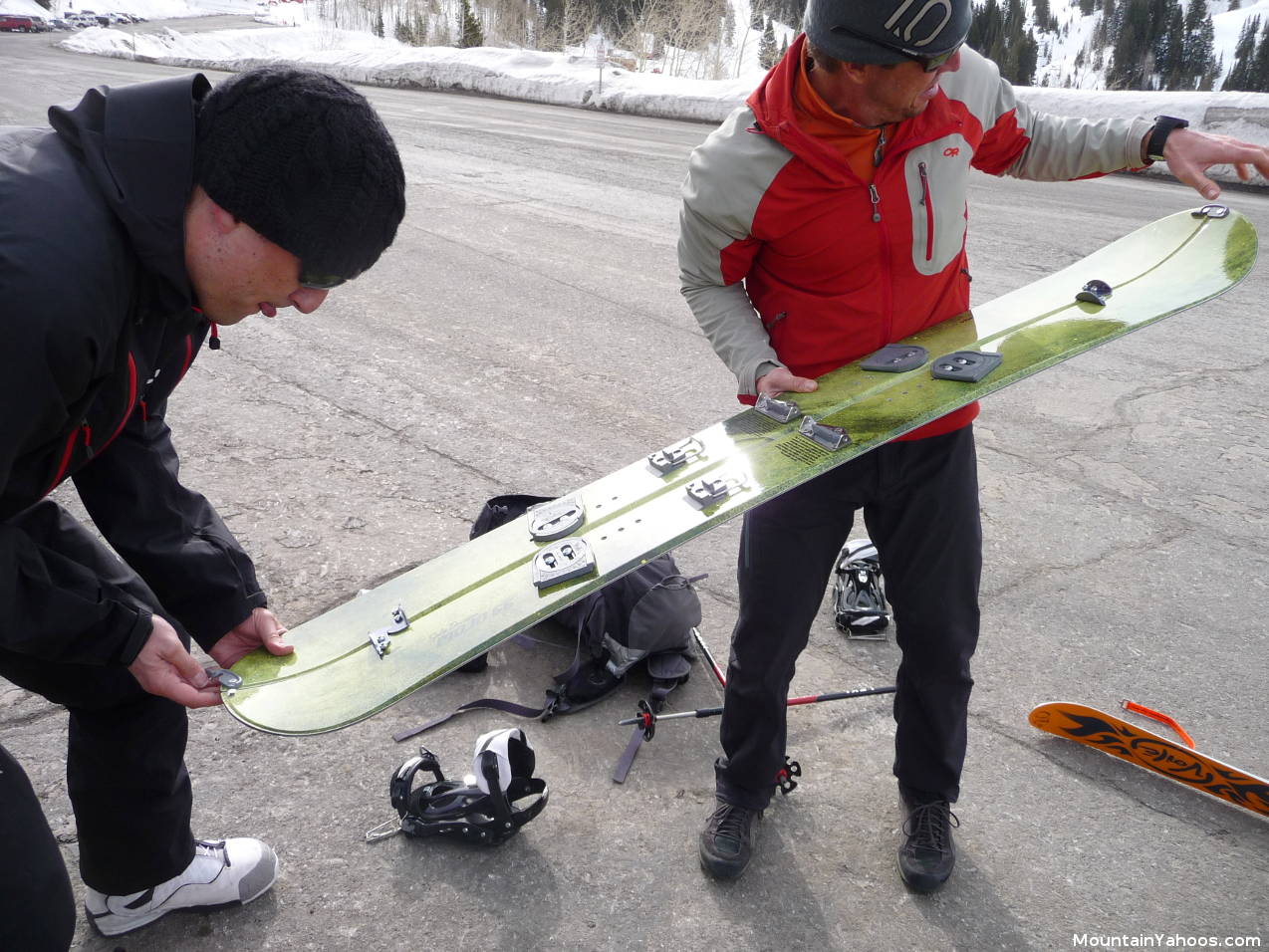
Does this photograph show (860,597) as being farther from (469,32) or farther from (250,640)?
(469,32)

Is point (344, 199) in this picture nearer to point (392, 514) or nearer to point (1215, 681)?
point (392, 514)

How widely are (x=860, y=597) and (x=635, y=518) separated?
4.17 ft

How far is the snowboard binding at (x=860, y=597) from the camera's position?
327 cm

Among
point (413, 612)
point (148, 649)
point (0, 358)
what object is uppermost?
point (0, 358)

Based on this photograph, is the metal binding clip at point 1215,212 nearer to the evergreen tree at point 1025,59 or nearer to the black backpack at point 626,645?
the black backpack at point 626,645

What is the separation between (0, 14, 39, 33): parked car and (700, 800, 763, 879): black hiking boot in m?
53.1

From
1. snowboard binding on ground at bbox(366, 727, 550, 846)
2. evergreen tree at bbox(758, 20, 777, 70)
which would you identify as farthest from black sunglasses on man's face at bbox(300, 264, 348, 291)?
evergreen tree at bbox(758, 20, 777, 70)

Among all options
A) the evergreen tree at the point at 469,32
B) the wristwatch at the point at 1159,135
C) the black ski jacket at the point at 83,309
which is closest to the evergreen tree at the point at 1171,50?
the evergreen tree at the point at 469,32

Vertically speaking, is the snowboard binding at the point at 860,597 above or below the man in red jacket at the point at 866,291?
below

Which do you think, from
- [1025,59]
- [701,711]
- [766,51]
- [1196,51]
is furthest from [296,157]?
[1196,51]

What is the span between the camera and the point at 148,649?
1.78 meters

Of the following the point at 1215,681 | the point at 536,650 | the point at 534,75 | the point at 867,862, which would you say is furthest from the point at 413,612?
the point at 534,75

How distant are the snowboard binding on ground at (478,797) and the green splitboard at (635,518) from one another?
1.31ft

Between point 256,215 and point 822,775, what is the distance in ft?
6.76
